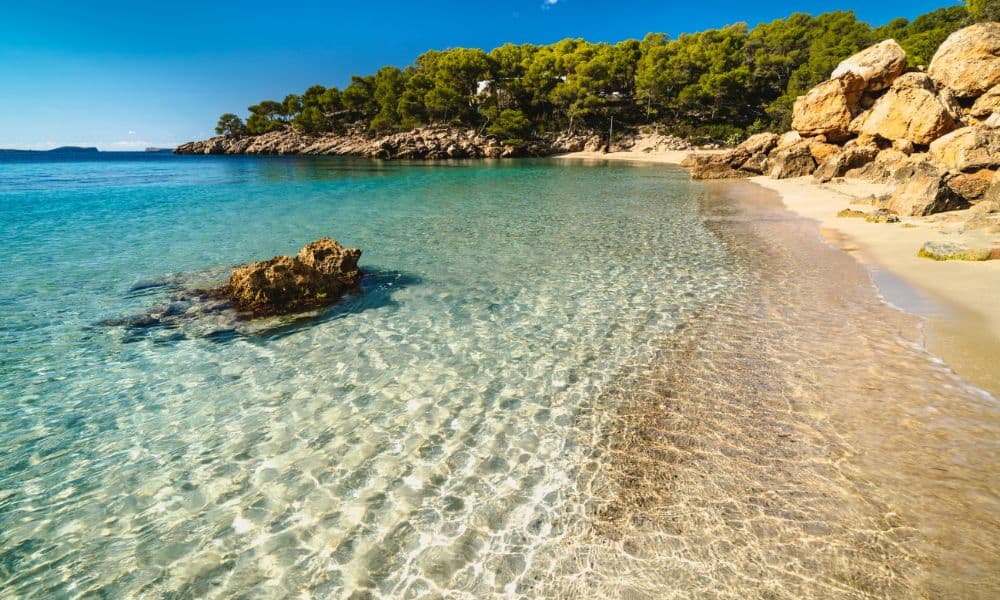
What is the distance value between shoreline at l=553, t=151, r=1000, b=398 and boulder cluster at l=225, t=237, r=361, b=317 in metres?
10.9

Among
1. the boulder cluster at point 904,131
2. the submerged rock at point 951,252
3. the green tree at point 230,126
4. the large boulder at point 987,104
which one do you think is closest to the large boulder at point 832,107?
Result: the boulder cluster at point 904,131

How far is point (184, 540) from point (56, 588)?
2.76 ft

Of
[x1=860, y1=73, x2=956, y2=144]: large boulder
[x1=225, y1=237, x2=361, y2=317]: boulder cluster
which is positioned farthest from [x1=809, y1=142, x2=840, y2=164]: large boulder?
[x1=225, y1=237, x2=361, y2=317]: boulder cluster

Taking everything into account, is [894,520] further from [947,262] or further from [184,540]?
[947,262]

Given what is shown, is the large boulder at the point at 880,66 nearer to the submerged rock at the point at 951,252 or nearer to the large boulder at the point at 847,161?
the large boulder at the point at 847,161

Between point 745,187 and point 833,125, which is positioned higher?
point 833,125

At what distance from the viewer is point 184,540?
392cm

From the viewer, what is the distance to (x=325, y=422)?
18.2 ft

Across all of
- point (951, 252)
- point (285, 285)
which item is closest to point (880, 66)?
point (951, 252)

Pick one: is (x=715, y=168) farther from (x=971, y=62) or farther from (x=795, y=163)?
Result: (x=971, y=62)

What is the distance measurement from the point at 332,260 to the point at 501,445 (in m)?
7.14

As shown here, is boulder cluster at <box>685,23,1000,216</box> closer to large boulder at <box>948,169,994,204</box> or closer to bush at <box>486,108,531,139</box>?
large boulder at <box>948,169,994,204</box>

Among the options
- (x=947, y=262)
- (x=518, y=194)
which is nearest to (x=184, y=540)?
(x=947, y=262)

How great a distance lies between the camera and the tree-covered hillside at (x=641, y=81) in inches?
2628
